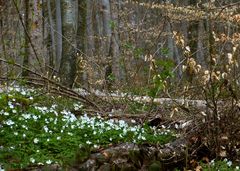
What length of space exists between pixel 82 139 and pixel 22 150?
999 mm

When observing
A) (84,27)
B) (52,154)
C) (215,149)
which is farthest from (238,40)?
(84,27)

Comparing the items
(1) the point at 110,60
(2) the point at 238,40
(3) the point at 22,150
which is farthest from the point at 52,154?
(1) the point at 110,60

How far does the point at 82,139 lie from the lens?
6395mm

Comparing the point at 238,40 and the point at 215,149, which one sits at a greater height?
the point at 238,40

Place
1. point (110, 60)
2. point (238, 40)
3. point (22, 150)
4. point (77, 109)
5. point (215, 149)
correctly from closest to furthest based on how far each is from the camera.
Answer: point (22, 150) → point (215, 149) → point (238, 40) → point (77, 109) → point (110, 60)

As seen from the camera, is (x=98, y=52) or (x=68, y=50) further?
(x=98, y=52)

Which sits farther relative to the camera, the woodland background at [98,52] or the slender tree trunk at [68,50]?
the slender tree trunk at [68,50]

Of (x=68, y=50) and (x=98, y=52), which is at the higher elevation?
(x=68, y=50)

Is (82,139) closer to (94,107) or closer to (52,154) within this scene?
(52,154)

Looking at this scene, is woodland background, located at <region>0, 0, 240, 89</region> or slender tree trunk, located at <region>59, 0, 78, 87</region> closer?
woodland background, located at <region>0, 0, 240, 89</region>

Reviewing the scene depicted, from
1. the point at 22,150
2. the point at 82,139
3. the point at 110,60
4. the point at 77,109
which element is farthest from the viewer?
the point at 110,60

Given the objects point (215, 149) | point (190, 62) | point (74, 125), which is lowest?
point (215, 149)

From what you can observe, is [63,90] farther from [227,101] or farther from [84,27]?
[84,27]

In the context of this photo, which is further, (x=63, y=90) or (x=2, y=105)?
(x=63, y=90)
